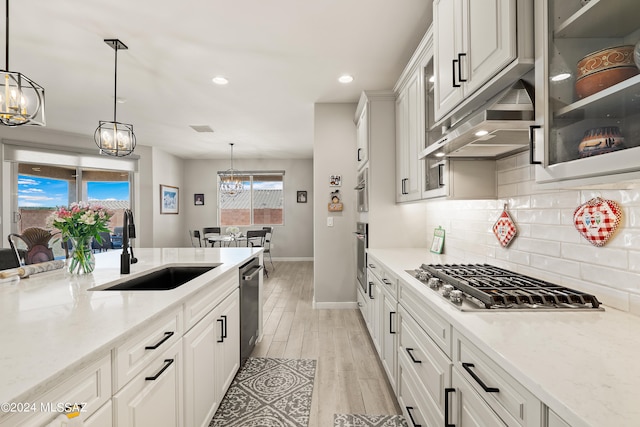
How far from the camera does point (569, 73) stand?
99 cm

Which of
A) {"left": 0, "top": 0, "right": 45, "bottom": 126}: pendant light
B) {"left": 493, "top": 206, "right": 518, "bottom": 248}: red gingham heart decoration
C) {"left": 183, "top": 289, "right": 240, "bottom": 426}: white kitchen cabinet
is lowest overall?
{"left": 183, "top": 289, "right": 240, "bottom": 426}: white kitchen cabinet

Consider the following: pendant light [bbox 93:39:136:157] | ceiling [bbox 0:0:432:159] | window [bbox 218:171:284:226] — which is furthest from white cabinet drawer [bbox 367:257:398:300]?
window [bbox 218:171:284:226]

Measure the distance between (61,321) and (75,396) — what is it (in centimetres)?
35

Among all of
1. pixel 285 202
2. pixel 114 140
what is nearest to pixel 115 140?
pixel 114 140

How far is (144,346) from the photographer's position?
1.11m

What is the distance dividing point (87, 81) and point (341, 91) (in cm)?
291

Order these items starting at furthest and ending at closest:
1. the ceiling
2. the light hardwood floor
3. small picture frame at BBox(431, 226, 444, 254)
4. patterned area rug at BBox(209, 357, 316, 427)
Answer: small picture frame at BBox(431, 226, 444, 254), the ceiling, the light hardwood floor, patterned area rug at BBox(209, 357, 316, 427)

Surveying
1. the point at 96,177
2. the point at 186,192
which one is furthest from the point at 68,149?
the point at 186,192

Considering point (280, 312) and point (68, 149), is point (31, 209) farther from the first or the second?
point (280, 312)

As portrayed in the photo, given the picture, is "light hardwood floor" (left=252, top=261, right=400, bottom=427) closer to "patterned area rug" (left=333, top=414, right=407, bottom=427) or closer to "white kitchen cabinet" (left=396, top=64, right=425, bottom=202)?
"patterned area rug" (left=333, top=414, right=407, bottom=427)

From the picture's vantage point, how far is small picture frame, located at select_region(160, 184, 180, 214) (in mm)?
7449

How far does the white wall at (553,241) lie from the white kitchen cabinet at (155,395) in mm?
Result: 1766

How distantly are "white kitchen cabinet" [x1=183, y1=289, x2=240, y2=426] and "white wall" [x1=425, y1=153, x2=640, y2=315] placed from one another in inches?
69.8

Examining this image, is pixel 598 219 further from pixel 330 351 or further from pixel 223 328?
pixel 330 351
